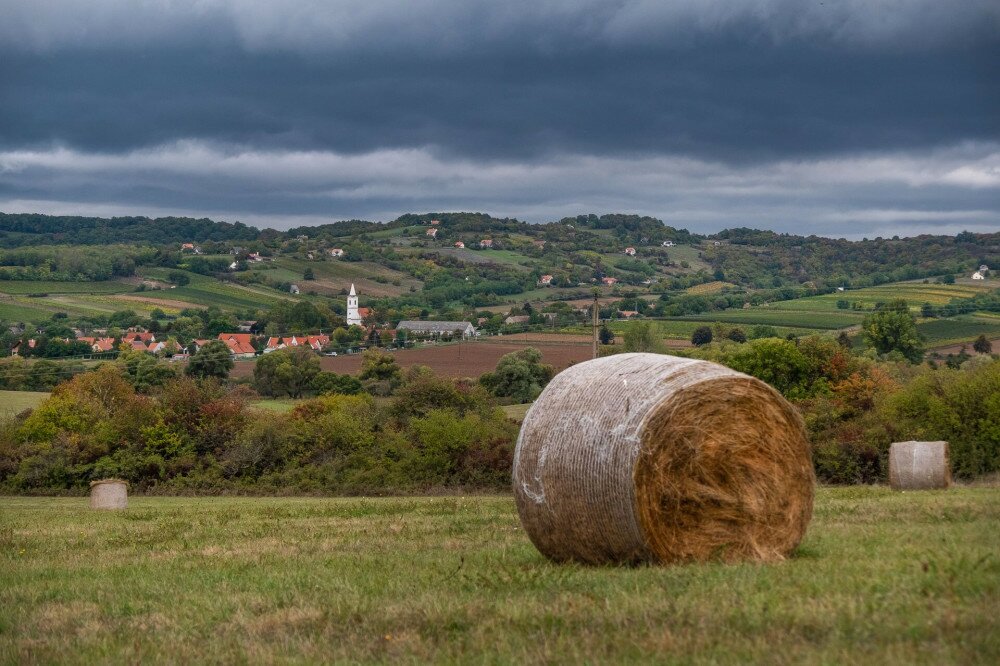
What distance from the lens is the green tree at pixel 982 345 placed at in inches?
3088

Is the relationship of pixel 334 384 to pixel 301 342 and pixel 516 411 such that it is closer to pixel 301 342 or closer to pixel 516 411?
pixel 516 411

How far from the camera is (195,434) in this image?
52.8 metres

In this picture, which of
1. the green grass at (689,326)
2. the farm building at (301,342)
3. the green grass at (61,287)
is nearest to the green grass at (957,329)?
the green grass at (689,326)

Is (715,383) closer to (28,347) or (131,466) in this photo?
(131,466)

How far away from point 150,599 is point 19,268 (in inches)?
5172

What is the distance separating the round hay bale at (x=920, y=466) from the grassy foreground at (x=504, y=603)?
10.4 metres

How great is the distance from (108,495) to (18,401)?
45395mm

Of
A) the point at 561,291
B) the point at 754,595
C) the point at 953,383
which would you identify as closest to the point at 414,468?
the point at 953,383

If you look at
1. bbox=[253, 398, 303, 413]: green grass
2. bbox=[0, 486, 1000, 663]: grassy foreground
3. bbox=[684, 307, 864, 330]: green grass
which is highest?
bbox=[0, 486, 1000, 663]: grassy foreground

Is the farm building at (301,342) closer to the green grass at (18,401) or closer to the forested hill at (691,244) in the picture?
the green grass at (18,401)

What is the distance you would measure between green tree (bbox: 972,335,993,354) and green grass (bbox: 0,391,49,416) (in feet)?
198

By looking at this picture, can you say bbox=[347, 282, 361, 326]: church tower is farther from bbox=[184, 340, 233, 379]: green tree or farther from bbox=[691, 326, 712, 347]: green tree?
bbox=[691, 326, 712, 347]: green tree

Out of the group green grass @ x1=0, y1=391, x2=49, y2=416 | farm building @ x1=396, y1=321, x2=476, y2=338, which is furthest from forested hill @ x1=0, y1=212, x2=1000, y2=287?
green grass @ x1=0, y1=391, x2=49, y2=416

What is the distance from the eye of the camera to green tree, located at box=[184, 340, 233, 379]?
3150 inches
